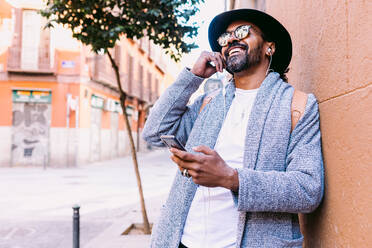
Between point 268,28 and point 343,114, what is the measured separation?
702 mm

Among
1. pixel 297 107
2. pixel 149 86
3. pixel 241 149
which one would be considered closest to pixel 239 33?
pixel 297 107

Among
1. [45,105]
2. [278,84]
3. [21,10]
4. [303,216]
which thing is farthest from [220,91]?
[21,10]

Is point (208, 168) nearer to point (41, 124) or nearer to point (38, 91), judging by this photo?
point (41, 124)

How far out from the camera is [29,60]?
59.2ft

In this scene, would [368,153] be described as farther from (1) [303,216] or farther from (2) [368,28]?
(1) [303,216]

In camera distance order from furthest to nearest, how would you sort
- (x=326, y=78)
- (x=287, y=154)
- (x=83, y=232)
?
(x=83, y=232) < (x=326, y=78) < (x=287, y=154)

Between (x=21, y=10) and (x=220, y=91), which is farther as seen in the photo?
(x=21, y=10)

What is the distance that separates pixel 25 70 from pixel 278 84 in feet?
59.4

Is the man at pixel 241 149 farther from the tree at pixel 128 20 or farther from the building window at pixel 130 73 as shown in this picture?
the building window at pixel 130 73

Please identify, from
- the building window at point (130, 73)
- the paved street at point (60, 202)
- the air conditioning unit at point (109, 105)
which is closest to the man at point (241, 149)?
the paved street at point (60, 202)

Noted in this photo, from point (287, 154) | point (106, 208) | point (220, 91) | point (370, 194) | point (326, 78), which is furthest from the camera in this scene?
point (106, 208)

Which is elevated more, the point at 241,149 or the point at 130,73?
the point at 130,73

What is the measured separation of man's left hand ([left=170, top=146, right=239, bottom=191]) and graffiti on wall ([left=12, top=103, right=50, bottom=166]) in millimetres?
17775

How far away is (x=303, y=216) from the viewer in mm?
2066
